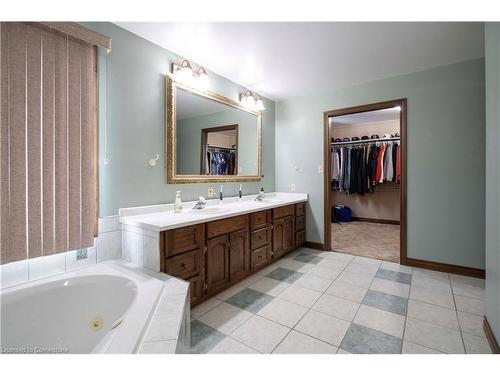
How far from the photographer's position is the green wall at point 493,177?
4.39 ft

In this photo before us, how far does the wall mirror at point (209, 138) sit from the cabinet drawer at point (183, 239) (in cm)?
64

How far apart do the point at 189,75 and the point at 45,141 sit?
52.2 inches

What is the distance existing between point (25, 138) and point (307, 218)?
325cm

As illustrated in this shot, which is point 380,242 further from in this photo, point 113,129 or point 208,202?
point 113,129

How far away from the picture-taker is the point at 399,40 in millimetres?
2088

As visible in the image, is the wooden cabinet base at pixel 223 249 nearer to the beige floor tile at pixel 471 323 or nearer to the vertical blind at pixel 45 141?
the vertical blind at pixel 45 141

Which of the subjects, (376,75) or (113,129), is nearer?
(113,129)

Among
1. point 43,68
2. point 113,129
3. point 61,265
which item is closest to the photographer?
point 43,68

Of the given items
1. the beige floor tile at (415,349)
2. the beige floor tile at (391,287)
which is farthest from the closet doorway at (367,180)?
the beige floor tile at (415,349)

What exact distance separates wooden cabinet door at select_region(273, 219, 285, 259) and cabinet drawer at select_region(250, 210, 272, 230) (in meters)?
0.16

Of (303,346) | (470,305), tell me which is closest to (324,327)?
(303,346)
